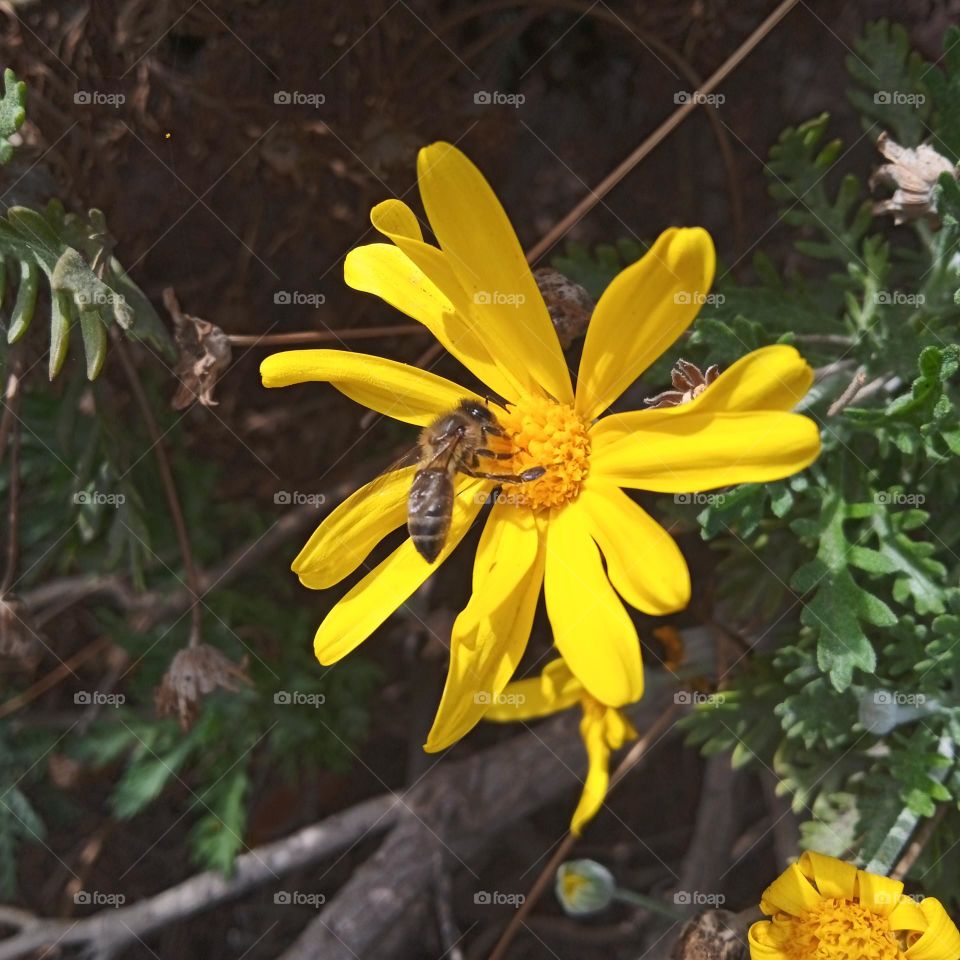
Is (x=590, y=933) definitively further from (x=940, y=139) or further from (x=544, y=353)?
(x=940, y=139)

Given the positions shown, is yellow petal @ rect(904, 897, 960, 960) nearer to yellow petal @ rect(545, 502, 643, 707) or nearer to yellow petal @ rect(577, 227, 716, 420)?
yellow petal @ rect(545, 502, 643, 707)

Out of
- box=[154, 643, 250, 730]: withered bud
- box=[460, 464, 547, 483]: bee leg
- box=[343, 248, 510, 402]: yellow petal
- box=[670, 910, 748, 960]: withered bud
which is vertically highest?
box=[343, 248, 510, 402]: yellow petal

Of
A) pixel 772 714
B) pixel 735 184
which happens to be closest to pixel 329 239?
pixel 735 184

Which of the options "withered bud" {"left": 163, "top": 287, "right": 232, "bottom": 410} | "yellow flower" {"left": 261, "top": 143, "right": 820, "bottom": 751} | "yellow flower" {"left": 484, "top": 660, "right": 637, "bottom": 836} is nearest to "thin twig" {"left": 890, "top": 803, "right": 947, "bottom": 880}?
"yellow flower" {"left": 484, "top": 660, "right": 637, "bottom": 836}

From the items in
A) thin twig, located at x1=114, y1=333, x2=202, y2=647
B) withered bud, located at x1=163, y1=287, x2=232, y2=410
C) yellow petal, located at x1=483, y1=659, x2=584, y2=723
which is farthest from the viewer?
thin twig, located at x1=114, y1=333, x2=202, y2=647

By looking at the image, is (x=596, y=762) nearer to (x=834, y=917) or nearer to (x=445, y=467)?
(x=834, y=917)

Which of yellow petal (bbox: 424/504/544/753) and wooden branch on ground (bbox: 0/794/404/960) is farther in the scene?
wooden branch on ground (bbox: 0/794/404/960)

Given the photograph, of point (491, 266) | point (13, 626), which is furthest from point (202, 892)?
A: point (491, 266)
